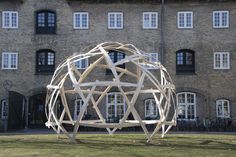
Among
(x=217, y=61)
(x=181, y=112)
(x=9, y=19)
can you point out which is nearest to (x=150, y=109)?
(x=181, y=112)

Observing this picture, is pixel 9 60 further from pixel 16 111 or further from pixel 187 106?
pixel 187 106

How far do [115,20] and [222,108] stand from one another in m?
10.8

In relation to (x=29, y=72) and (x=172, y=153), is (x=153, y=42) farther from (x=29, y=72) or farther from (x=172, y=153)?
(x=172, y=153)

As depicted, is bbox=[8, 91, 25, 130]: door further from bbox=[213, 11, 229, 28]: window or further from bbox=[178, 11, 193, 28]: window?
bbox=[213, 11, 229, 28]: window

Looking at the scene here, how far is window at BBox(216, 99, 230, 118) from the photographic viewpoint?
32531 mm

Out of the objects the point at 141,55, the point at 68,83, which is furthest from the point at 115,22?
the point at 141,55

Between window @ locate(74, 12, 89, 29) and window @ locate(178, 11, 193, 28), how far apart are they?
7374mm

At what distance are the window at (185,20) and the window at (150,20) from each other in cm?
190

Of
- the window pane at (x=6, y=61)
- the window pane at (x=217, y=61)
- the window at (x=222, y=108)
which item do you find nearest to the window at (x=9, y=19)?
the window pane at (x=6, y=61)

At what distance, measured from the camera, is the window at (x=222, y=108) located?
32.5 m

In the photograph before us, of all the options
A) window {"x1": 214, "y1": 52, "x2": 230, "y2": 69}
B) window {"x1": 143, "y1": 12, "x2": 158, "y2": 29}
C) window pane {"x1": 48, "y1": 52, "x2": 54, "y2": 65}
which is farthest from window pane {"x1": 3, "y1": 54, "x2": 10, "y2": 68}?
window {"x1": 214, "y1": 52, "x2": 230, "y2": 69}

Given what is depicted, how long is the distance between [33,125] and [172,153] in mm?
21812

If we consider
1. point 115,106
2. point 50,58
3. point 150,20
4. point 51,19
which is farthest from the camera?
point 51,19

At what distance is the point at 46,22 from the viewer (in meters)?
33.7
